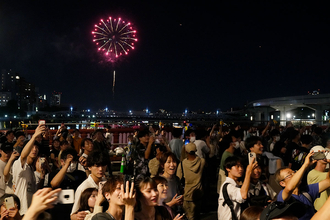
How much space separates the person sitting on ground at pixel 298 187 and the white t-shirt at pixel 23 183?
379 cm

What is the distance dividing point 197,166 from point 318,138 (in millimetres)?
5129

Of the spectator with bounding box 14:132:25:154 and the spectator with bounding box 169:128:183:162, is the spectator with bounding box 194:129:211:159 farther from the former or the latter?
the spectator with bounding box 14:132:25:154

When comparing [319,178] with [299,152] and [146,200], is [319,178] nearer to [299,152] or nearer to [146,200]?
[299,152]

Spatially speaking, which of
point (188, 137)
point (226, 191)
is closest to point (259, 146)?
point (226, 191)

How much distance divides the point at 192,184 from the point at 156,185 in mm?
2638

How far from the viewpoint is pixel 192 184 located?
224 inches

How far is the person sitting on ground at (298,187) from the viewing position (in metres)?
3.28

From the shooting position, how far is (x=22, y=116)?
422 ft

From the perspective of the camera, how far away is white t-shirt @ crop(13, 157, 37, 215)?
4492 millimetres

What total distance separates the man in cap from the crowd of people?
0.06ft

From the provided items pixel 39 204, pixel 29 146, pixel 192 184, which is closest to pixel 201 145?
pixel 192 184

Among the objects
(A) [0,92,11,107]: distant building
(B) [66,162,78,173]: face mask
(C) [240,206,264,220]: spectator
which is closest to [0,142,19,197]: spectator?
(B) [66,162,78,173]: face mask

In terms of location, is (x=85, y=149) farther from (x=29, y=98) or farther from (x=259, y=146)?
(x=29, y=98)

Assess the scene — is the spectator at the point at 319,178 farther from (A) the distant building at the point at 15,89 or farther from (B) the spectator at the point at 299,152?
(A) the distant building at the point at 15,89
